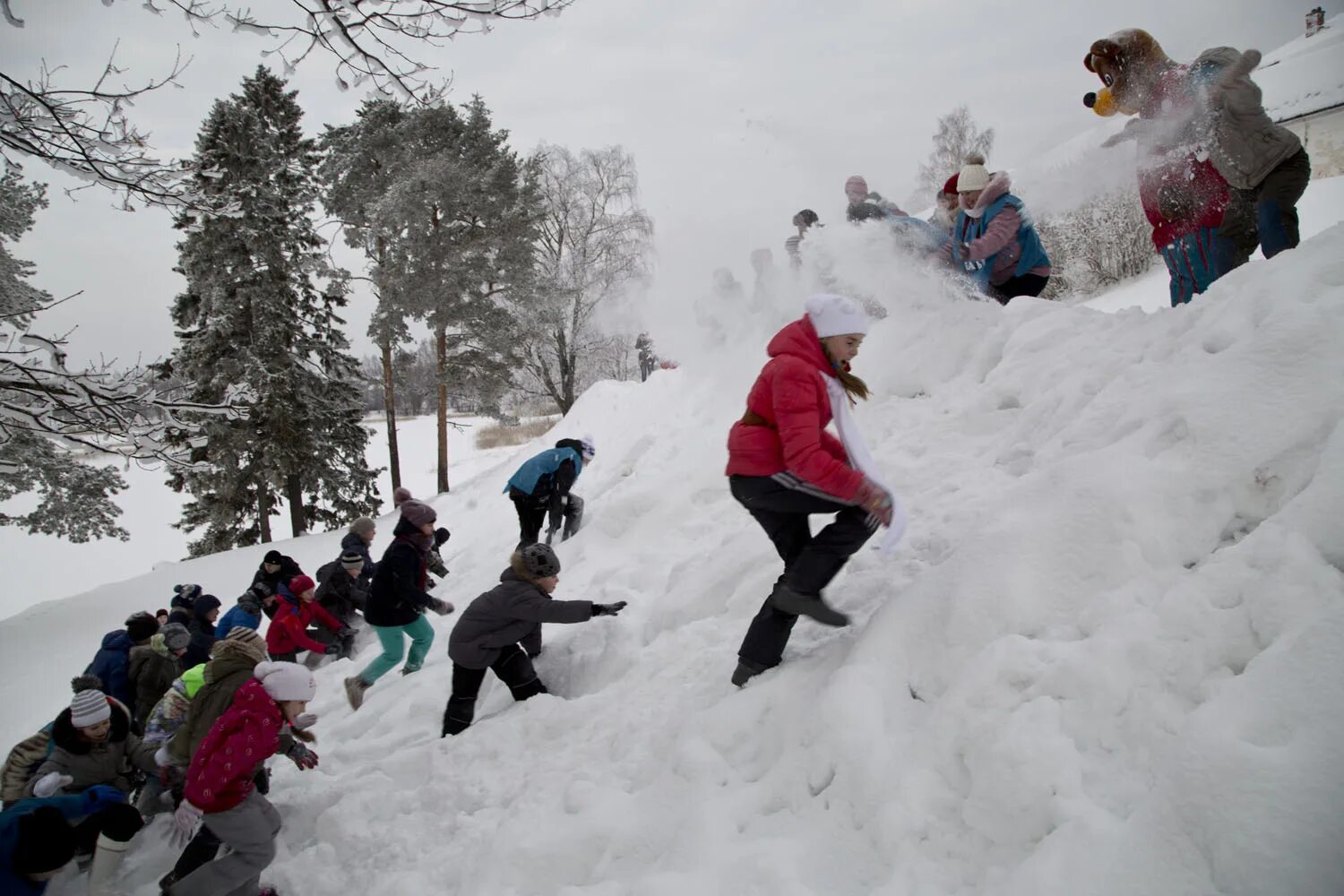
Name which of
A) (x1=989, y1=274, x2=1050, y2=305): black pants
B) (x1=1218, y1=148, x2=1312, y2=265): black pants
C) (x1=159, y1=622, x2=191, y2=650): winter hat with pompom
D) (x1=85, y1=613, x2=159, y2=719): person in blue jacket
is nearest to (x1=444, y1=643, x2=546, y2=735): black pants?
(x1=159, y1=622, x2=191, y2=650): winter hat with pompom

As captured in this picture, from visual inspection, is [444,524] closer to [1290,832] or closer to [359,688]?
[359,688]

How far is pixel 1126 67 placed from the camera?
4.83 metres

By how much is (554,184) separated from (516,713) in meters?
25.0

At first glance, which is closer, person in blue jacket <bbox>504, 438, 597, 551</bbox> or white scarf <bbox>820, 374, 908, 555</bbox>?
white scarf <bbox>820, 374, 908, 555</bbox>

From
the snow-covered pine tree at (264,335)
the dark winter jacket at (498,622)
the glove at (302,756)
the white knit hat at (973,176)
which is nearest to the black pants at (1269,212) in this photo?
the white knit hat at (973,176)

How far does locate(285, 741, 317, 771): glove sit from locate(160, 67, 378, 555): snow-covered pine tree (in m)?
13.9

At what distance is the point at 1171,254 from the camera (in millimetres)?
4984

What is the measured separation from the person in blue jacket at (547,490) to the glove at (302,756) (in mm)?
3970

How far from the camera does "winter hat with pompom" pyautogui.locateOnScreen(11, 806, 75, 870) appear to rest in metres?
2.84

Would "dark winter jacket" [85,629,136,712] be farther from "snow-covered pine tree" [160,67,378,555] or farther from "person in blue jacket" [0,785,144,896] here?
"snow-covered pine tree" [160,67,378,555]

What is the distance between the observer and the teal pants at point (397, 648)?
5578 millimetres

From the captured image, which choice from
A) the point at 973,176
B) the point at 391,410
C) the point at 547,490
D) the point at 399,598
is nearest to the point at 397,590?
the point at 399,598

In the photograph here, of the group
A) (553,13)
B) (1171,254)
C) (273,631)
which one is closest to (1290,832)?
(553,13)

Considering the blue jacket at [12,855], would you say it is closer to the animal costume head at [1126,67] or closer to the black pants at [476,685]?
the black pants at [476,685]
